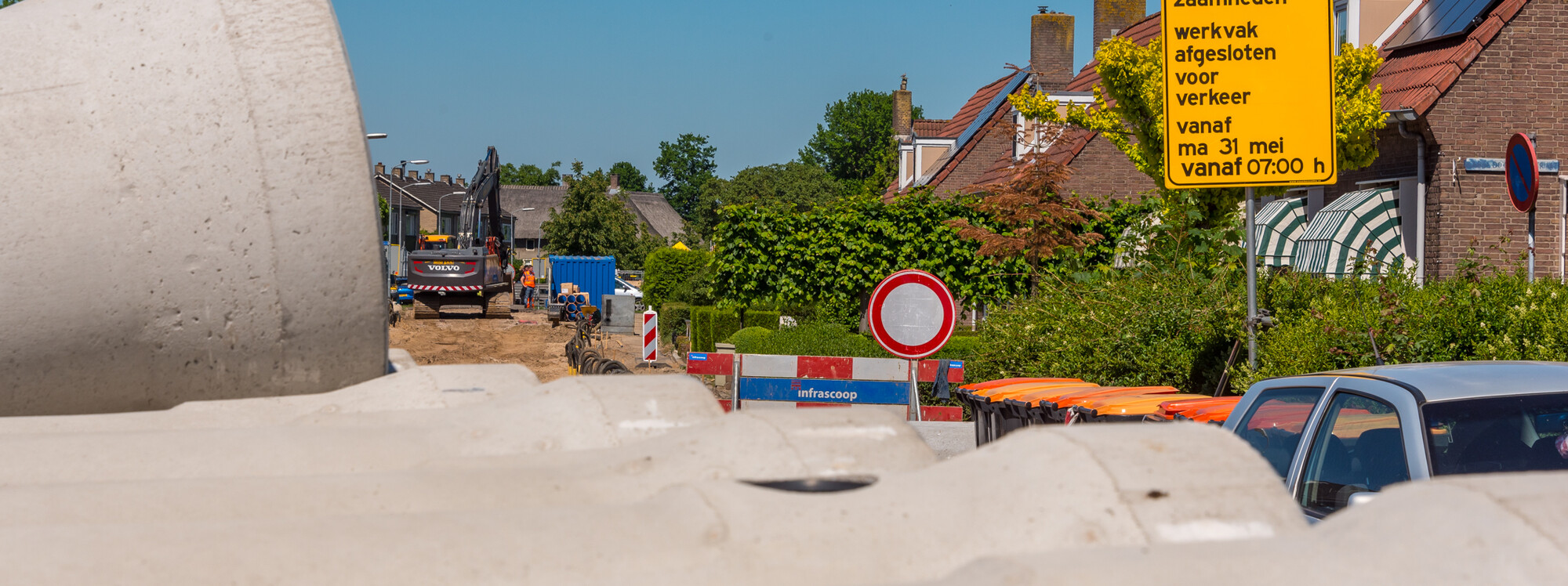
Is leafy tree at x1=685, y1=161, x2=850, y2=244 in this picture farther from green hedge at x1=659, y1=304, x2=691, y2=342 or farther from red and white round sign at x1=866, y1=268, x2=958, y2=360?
red and white round sign at x1=866, y1=268, x2=958, y2=360

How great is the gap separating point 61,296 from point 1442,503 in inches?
132

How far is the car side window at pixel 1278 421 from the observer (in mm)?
5133

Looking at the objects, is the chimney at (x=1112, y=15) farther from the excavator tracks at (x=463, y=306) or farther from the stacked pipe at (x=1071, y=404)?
the stacked pipe at (x=1071, y=404)

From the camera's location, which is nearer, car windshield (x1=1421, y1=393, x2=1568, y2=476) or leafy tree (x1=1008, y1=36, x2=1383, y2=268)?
car windshield (x1=1421, y1=393, x2=1568, y2=476)

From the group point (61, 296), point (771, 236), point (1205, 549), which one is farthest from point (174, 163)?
point (771, 236)

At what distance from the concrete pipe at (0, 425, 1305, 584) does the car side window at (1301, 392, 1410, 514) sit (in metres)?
2.92

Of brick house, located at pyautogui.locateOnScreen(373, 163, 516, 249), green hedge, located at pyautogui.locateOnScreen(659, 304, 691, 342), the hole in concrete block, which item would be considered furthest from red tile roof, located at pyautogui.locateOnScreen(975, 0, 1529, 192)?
brick house, located at pyautogui.locateOnScreen(373, 163, 516, 249)

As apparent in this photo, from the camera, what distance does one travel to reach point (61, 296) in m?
3.23

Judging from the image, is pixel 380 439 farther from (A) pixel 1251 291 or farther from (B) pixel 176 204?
(A) pixel 1251 291

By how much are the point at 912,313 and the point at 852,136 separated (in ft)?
322

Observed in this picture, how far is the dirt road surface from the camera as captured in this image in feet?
89.3

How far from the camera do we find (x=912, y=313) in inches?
397

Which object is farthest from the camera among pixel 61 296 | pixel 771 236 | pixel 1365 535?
pixel 771 236

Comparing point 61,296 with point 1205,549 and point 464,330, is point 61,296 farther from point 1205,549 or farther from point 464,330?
point 464,330
